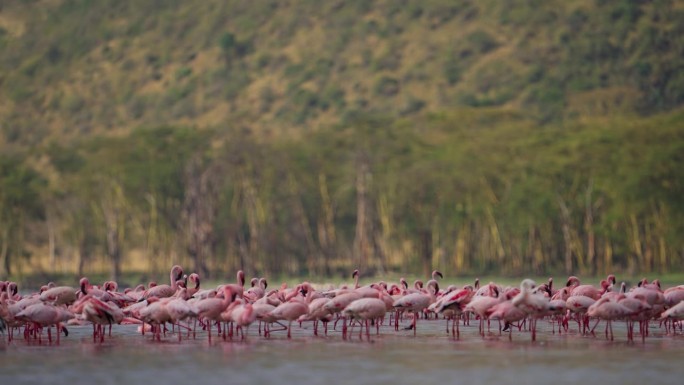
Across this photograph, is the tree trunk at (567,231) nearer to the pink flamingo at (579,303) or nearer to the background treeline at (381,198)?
the background treeline at (381,198)

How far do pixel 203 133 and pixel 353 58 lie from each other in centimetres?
4066

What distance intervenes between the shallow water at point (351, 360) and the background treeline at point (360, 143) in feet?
117

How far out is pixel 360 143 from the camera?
63.6 metres

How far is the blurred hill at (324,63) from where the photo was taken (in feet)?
312

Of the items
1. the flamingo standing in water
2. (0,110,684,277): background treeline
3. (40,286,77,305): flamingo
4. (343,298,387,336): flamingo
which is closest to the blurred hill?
(0,110,684,277): background treeline

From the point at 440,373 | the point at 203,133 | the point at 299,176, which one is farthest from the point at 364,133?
the point at 440,373

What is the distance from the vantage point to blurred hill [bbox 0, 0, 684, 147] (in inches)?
3745

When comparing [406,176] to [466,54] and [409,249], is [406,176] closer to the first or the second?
[409,249]

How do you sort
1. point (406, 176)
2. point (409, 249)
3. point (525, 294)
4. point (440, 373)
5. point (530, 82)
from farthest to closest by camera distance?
1. point (530, 82)
2. point (409, 249)
3. point (406, 176)
4. point (525, 294)
5. point (440, 373)

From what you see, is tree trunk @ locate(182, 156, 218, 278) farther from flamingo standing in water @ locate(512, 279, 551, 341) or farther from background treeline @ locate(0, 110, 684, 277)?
flamingo standing in water @ locate(512, 279, 551, 341)

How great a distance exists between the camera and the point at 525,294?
20.1 metres

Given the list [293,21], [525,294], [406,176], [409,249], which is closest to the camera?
[525,294]

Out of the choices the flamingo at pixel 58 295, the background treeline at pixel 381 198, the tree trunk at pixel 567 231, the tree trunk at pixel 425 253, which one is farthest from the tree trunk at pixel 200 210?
the flamingo at pixel 58 295

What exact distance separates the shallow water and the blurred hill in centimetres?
6721
